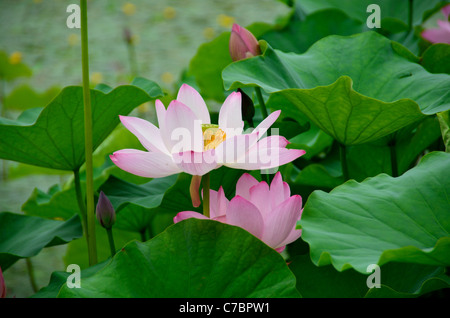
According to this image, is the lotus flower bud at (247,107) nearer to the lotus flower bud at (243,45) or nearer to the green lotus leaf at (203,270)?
the lotus flower bud at (243,45)

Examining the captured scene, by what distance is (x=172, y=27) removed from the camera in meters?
3.48

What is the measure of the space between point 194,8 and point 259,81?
3073mm

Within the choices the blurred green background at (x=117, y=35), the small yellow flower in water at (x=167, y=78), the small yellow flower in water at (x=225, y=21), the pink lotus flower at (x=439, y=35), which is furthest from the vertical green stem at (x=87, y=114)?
the small yellow flower in water at (x=225, y=21)

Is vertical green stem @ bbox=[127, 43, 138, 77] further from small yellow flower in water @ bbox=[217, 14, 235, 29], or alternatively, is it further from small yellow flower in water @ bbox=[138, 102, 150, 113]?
small yellow flower in water @ bbox=[217, 14, 235, 29]

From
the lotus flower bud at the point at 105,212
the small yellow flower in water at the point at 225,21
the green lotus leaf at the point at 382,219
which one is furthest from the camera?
the small yellow flower in water at the point at 225,21

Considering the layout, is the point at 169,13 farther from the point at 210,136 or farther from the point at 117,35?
the point at 210,136

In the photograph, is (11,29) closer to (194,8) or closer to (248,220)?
(194,8)

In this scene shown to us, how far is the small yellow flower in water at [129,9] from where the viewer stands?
12.0 ft

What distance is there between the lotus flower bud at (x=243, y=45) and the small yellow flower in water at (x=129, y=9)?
3.02 m

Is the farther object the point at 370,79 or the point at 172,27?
the point at 172,27

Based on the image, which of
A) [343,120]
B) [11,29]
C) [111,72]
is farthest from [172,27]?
[343,120]

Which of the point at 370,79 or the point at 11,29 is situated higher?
the point at 11,29

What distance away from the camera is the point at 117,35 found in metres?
3.39

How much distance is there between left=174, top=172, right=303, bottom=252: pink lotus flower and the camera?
548mm
